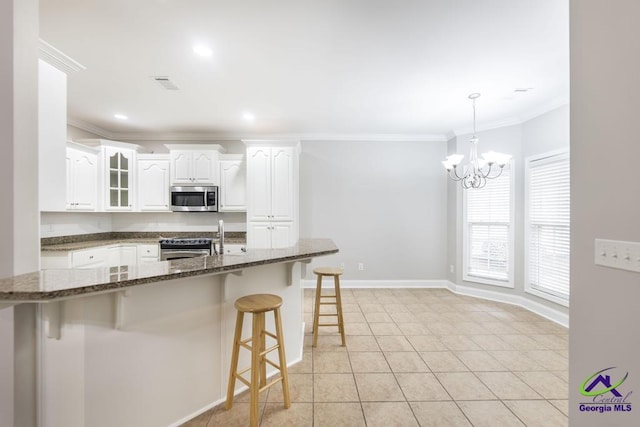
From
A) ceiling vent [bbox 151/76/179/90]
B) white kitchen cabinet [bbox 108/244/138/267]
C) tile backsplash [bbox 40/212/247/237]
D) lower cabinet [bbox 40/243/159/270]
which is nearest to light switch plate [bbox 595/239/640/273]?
ceiling vent [bbox 151/76/179/90]

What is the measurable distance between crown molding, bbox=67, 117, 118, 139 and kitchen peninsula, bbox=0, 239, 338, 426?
384 cm

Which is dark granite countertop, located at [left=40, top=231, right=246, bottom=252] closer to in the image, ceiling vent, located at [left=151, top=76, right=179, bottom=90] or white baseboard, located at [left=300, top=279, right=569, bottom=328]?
white baseboard, located at [left=300, top=279, right=569, bottom=328]

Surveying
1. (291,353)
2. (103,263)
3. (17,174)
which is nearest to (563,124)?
(291,353)

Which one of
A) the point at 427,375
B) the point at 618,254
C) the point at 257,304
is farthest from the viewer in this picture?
the point at 427,375

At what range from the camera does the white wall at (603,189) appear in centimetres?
108

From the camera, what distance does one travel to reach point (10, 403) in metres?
1.21

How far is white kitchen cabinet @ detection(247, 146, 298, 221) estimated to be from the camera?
4168 mm

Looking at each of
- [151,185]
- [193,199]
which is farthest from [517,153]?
[151,185]

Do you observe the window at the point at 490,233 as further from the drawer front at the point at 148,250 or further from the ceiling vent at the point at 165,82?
the drawer front at the point at 148,250

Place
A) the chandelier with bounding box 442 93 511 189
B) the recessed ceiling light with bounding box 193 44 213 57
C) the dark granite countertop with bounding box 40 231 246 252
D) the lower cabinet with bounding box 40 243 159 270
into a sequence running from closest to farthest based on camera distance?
the recessed ceiling light with bounding box 193 44 213 57 → the chandelier with bounding box 442 93 511 189 → the lower cabinet with bounding box 40 243 159 270 → the dark granite countertop with bounding box 40 231 246 252

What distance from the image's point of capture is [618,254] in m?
1.12

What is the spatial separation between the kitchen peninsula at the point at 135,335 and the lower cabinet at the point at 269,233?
2.10 metres

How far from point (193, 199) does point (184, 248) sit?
0.81 metres

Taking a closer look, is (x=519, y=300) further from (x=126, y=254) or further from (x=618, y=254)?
(x=126, y=254)
